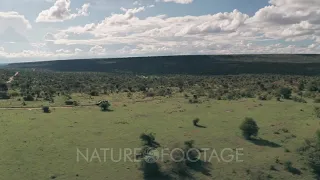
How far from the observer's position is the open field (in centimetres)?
4609

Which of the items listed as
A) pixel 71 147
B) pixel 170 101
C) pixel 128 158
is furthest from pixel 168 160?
pixel 170 101

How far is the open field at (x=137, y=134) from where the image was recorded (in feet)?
151

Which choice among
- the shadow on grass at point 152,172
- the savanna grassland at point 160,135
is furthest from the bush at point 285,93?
the shadow on grass at point 152,172

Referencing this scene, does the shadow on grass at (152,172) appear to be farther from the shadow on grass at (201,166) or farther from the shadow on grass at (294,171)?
the shadow on grass at (294,171)

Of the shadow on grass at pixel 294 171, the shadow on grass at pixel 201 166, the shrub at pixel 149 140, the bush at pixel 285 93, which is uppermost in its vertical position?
the bush at pixel 285 93

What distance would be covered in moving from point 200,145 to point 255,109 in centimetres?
2998

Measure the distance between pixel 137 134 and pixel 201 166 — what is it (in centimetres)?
1508

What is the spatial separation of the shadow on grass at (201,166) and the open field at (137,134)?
2.37 feet

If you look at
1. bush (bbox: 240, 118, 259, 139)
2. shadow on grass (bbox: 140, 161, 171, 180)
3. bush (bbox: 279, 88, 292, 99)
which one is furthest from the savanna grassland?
bush (bbox: 279, 88, 292, 99)

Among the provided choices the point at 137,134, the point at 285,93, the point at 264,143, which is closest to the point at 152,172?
the point at 137,134

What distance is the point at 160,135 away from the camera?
192ft

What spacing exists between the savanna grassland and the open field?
13 centimetres

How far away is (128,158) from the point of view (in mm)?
49500

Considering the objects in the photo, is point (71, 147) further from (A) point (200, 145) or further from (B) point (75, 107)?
(B) point (75, 107)
